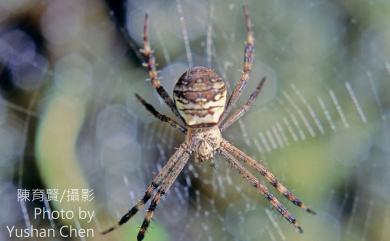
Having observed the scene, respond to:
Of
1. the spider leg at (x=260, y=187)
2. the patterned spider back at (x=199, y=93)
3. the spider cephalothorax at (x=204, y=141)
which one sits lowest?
the spider leg at (x=260, y=187)

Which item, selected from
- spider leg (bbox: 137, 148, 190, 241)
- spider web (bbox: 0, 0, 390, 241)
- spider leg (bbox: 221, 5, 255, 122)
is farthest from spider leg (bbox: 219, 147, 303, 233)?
spider web (bbox: 0, 0, 390, 241)

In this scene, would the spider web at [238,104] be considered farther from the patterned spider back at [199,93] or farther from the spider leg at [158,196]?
the patterned spider back at [199,93]

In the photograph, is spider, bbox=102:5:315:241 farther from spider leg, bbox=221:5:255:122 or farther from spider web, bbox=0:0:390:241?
spider web, bbox=0:0:390:241

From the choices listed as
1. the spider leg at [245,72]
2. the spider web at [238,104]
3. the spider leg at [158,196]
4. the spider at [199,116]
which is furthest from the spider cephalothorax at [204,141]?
the spider web at [238,104]

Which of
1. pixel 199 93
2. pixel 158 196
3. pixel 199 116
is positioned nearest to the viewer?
pixel 199 93

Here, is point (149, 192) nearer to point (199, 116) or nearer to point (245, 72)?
point (199, 116)

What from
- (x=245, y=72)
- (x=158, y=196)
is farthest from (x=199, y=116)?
(x=158, y=196)
